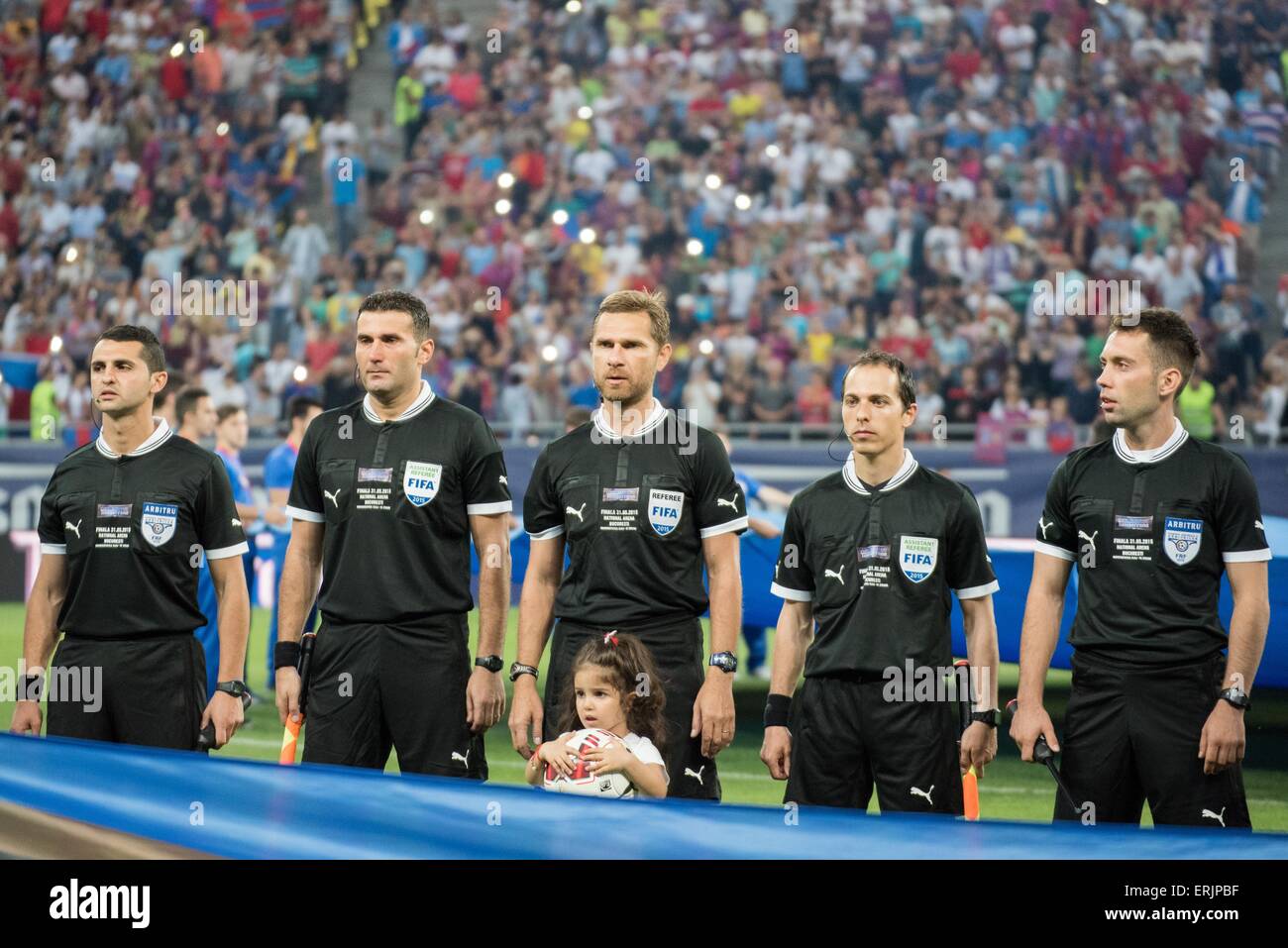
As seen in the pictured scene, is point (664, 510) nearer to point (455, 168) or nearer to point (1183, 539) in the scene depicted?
point (1183, 539)

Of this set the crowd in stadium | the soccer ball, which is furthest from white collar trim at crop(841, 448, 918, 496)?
the crowd in stadium

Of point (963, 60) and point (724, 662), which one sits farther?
point (963, 60)

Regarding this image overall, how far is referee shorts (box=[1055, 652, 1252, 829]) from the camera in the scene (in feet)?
16.7

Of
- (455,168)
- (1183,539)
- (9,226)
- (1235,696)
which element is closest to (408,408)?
(1183,539)

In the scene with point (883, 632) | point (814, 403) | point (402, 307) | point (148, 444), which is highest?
point (814, 403)

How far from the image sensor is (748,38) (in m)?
21.1

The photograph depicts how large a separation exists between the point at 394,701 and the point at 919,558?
6.27ft

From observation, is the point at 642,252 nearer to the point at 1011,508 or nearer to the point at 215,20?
the point at 1011,508

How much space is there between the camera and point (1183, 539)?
5.15 meters

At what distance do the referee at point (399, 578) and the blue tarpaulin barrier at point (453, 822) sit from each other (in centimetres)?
→ 135

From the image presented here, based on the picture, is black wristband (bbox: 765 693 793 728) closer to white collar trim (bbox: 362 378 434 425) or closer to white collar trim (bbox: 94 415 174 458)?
white collar trim (bbox: 362 378 434 425)

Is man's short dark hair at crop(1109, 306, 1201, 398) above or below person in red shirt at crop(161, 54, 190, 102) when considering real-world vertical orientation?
below

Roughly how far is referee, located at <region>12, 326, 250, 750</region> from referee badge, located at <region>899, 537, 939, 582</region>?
2.40m

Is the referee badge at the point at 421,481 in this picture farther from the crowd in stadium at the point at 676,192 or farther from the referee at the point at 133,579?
the crowd in stadium at the point at 676,192
